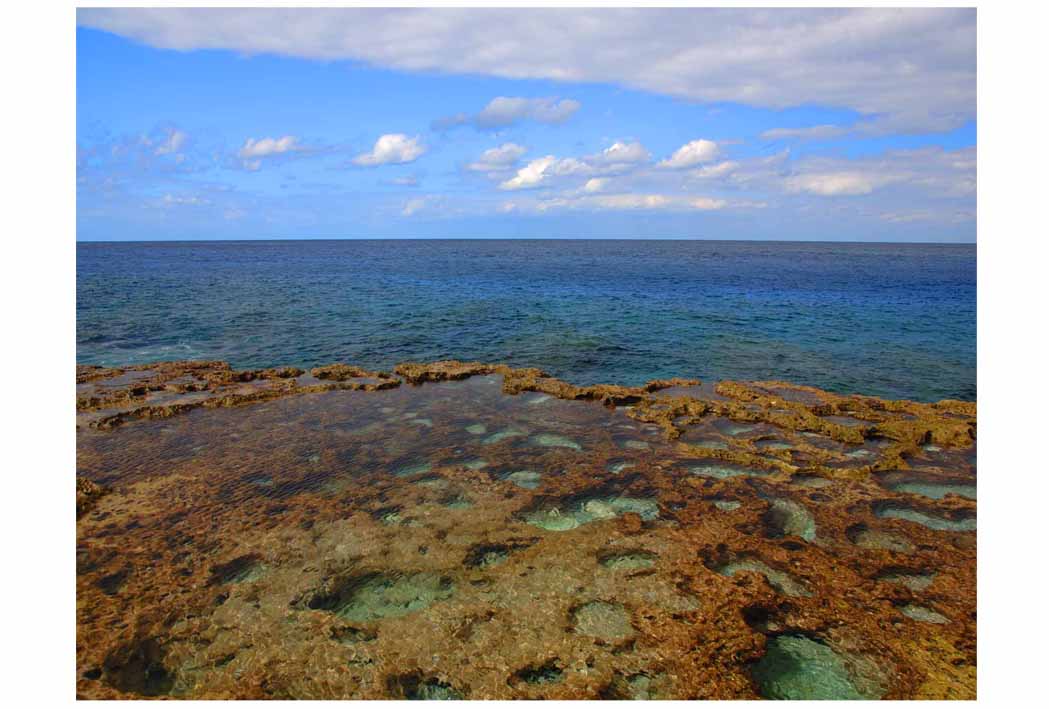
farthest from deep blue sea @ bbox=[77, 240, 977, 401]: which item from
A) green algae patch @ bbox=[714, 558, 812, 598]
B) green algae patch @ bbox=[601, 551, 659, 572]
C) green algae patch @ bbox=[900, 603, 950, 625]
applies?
green algae patch @ bbox=[900, 603, 950, 625]

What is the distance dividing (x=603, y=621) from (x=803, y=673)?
1.83 metres

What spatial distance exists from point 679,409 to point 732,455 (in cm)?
290

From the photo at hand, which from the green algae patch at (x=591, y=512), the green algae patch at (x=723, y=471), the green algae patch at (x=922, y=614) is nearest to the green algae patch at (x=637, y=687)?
the green algae patch at (x=591, y=512)

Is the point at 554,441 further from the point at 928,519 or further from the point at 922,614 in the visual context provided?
the point at 922,614

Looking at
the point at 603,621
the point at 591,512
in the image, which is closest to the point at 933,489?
the point at 591,512

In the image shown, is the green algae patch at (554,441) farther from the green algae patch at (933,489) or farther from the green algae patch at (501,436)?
the green algae patch at (933,489)

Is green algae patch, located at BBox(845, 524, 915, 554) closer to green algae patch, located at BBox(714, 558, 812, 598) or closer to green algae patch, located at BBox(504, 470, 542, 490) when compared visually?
green algae patch, located at BBox(714, 558, 812, 598)

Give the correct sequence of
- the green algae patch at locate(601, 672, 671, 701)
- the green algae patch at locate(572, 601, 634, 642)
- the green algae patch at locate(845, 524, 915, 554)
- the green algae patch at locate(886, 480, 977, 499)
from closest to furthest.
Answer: the green algae patch at locate(601, 672, 671, 701) < the green algae patch at locate(572, 601, 634, 642) < the green algae patch at locate(845, 524, 915, 554) < the green algae patch at locate(886, 480, 977, 499)

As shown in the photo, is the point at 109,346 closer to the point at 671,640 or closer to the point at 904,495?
the point at 671,640

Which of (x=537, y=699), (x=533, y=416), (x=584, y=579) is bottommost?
(x=537, y=699)

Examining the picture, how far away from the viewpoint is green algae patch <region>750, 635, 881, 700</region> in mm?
4602

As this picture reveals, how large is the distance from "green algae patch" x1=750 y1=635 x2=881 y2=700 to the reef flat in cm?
2

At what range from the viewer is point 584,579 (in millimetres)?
6004

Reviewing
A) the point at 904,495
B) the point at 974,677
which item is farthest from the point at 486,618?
the point at 904,495
